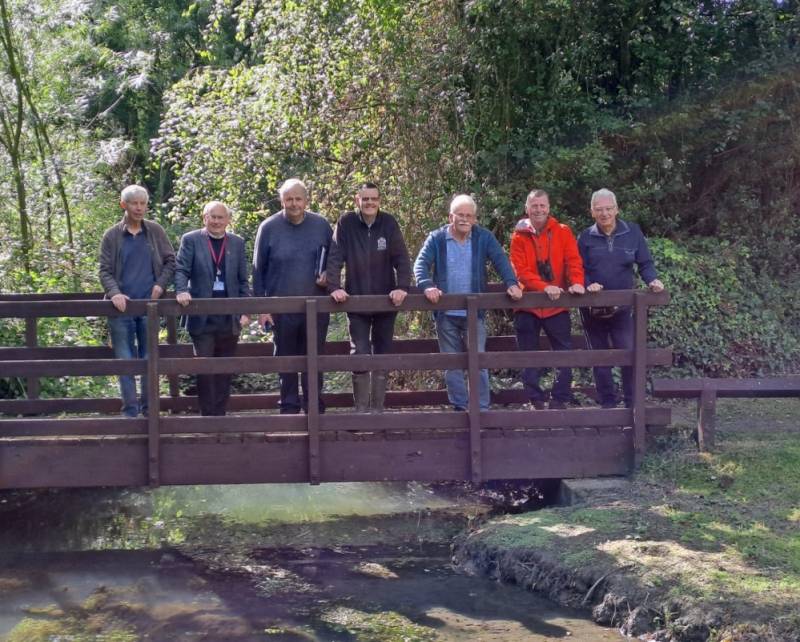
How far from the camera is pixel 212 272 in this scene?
7.64 m

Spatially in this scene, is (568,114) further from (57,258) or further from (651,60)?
(57,258)

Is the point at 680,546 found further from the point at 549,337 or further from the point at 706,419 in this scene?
the point at 549,337

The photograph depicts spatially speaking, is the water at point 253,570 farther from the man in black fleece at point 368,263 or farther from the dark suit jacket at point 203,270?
the dark suit jacket at point 203,270

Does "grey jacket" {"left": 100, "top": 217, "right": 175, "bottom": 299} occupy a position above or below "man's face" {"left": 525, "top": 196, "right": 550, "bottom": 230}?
below

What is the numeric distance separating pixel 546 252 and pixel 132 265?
124 inches

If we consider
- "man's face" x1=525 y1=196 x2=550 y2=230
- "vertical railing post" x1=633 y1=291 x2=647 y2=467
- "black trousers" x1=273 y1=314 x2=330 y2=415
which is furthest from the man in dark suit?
"vertical railing post" x1=633 y1=291 x2=647 y2=467

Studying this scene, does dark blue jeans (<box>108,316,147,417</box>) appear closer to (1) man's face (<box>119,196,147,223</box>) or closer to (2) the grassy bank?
(1) man's face (<box>119,196,147,223</box>)

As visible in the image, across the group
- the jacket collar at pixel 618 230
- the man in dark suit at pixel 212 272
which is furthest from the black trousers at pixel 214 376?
the jacket collar at pixel 618 230

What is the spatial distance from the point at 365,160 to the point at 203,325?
4.54 m

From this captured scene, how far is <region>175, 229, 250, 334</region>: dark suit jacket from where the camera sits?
24.8 ft

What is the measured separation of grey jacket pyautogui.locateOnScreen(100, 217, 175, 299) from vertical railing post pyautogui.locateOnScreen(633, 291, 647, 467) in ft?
11.6

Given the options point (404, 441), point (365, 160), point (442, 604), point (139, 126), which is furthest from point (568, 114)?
point (139, 126)

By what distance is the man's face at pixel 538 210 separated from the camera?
24.8 ft

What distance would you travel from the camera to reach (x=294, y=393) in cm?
771
